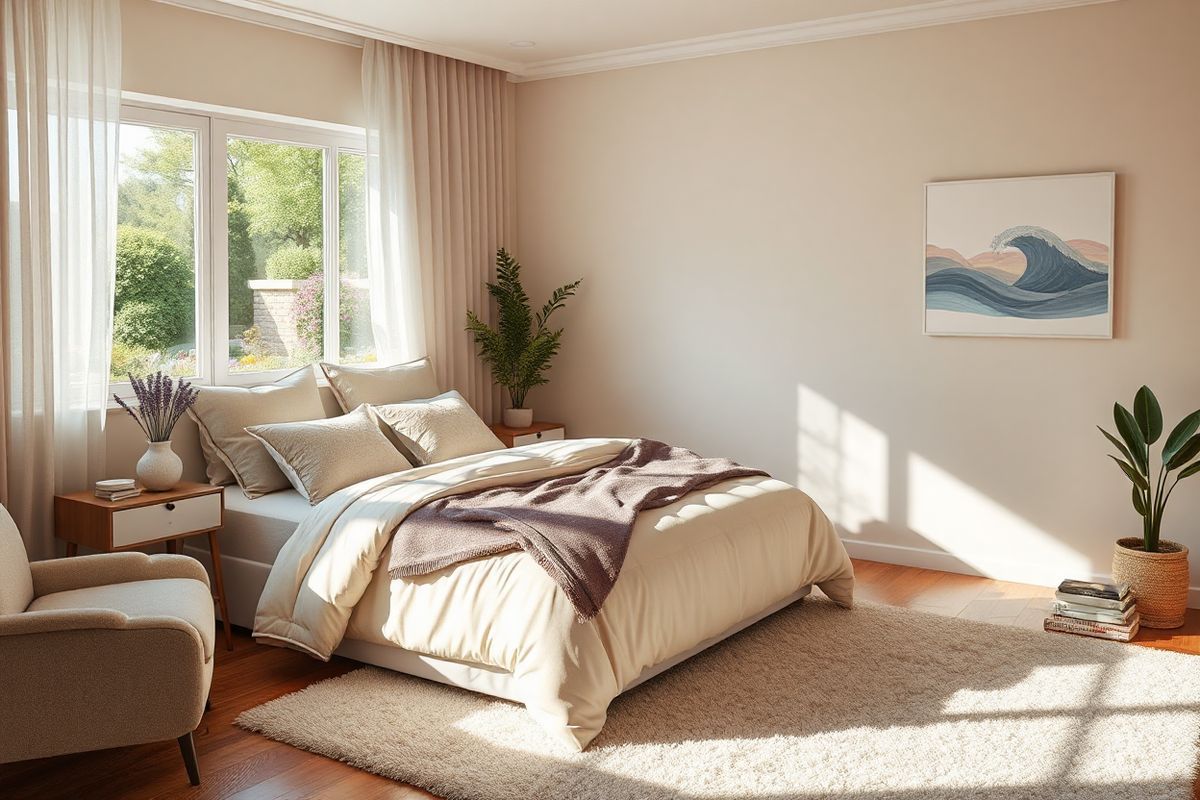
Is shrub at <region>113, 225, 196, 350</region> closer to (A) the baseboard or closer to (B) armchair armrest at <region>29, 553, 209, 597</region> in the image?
(B) armchair armrest at <region>29, 553, 209, 597</region>

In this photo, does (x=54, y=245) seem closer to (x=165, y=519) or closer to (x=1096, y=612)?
(x=165, y=519)

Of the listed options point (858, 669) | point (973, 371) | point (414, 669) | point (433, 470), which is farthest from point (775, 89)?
point (414, 669)

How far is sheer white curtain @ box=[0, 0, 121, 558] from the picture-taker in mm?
3861

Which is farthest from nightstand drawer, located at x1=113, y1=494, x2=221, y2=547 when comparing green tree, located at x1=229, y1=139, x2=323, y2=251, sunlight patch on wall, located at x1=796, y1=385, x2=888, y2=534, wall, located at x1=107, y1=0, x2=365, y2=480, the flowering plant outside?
sunlight patch on wall, located at x1=796, y1=385, x2=888, y2=534

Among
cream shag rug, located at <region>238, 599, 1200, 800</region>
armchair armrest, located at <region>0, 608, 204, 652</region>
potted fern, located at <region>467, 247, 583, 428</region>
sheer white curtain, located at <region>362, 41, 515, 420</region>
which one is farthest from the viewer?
potted fern, located at <region>467, 247, 583, 428</region>

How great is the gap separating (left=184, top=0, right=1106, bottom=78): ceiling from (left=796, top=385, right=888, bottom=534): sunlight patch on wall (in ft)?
5.90

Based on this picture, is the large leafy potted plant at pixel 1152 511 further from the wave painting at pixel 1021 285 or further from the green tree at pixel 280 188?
the green tree at pixel 280 188

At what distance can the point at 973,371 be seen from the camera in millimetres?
4914

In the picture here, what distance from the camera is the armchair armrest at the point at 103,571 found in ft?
10.5

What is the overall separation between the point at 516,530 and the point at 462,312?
280cm

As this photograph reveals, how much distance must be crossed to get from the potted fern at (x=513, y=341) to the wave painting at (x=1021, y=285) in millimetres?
2088

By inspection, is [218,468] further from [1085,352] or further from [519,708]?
[1085,352]

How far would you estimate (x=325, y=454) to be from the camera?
4.22m

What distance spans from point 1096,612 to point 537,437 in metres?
2.99
